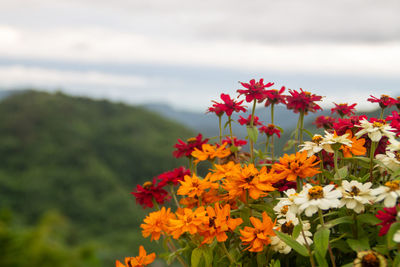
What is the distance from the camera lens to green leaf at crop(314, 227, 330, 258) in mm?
934

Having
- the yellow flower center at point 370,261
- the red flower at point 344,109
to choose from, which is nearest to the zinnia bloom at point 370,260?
the yellow flower center at point 370,261

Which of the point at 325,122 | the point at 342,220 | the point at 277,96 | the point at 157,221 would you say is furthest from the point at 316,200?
the point at 325,122

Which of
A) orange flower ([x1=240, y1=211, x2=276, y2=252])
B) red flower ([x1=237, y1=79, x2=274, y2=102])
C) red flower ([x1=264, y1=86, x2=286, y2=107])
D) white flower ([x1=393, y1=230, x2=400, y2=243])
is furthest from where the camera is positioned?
red flower ([x1=264, y1=86, x2=286, y2=107])

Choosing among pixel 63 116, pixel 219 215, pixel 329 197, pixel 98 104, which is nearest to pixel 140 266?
pixel 219 215

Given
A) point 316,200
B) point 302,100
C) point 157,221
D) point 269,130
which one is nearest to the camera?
point 316,200

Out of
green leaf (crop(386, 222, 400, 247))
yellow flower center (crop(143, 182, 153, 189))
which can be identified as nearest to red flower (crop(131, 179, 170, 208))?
yellow flower center (crop(143, 182, 153, 189))

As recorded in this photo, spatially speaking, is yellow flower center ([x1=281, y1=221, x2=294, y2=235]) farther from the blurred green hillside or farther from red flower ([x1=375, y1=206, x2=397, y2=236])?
the blurred green hillside

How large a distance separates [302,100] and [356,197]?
0.58m

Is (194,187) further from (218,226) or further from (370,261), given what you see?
(370,261)

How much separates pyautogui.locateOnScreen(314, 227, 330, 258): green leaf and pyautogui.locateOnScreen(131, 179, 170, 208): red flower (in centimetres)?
74

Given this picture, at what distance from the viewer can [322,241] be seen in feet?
3.12

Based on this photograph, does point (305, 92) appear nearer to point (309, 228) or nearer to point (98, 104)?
point (309, 228)

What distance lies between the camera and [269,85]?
1492 mm

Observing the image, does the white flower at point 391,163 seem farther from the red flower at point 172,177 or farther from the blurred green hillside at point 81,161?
the blurred green hillside at point 81,161
